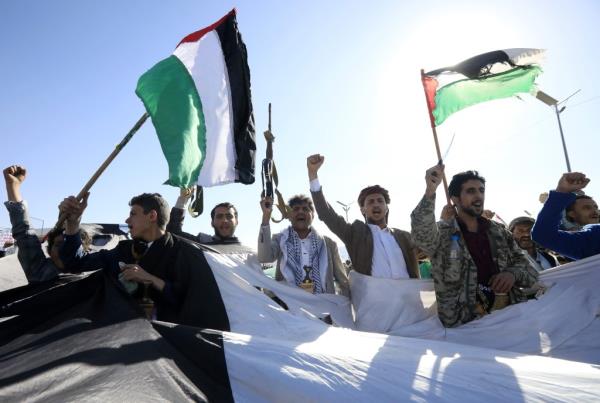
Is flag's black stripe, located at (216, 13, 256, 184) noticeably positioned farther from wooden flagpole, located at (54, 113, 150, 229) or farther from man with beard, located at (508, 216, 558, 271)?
man with beard, located at (508, 216, 558, 271)

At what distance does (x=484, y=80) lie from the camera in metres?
4.32

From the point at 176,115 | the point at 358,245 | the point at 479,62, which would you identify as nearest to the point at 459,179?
the point at 358,245

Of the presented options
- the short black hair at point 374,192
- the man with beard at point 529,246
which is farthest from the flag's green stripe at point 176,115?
the man with beard at point 529,246

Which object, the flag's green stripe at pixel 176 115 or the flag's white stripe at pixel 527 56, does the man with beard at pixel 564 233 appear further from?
the flag's green stripe at pixel 176 115

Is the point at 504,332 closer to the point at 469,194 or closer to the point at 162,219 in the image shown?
the point at 469,194

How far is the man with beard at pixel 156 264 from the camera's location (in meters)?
2.38

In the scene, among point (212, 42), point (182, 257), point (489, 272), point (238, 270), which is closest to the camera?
point (182, 257)

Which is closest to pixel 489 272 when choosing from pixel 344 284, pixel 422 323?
pixel 422 323

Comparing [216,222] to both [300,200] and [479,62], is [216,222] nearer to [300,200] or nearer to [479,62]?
[300,200]

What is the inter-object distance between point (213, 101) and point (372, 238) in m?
2.02

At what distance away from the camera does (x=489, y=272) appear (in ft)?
10.3

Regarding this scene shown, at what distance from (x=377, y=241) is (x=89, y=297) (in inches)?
94.5

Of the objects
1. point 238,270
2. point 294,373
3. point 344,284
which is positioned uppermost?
point 238,270

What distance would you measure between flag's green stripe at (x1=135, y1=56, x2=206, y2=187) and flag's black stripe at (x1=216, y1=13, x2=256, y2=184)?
36 cm
